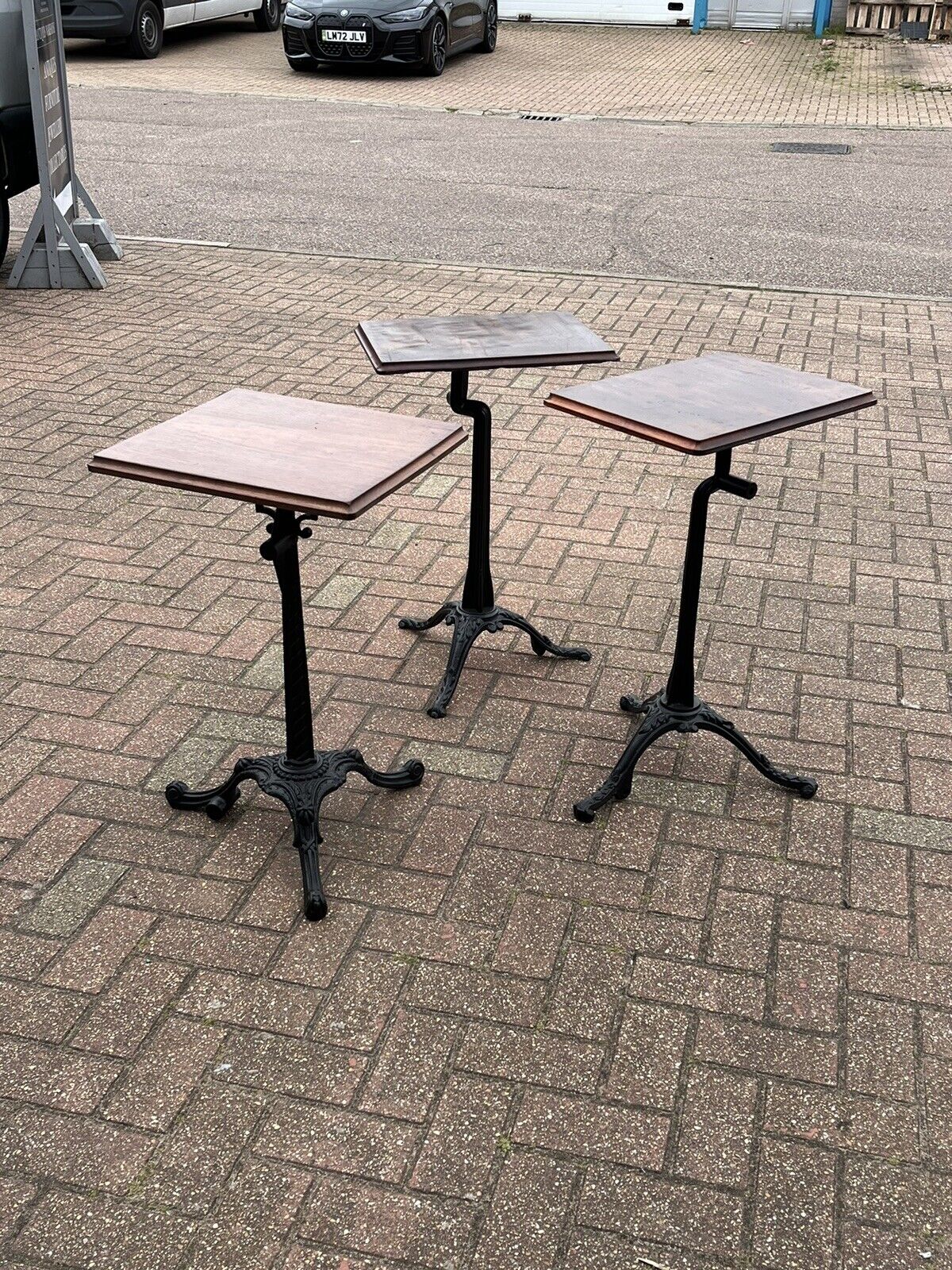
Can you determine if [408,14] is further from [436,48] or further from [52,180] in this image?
[52,180]

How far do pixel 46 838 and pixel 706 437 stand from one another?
1994 mm

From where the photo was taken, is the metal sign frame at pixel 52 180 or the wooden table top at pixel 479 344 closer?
the wooden table top at pixel 479 344

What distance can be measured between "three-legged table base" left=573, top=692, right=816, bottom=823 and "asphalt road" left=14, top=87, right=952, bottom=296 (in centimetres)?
579

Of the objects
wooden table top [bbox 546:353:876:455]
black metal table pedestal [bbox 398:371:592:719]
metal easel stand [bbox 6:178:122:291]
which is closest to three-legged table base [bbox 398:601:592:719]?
black metal table pedestal [bbox 398:371:592:719]

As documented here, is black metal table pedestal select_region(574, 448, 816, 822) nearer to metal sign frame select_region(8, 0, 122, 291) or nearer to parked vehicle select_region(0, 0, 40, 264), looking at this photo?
metal sign frame select_region(8, 0, 122, 291)

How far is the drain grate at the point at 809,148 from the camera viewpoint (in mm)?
13125

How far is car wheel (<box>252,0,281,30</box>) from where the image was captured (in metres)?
21.6

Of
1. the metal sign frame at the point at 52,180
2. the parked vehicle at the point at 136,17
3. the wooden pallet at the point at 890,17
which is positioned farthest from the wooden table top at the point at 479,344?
the wooden pallet at the point at 890,17

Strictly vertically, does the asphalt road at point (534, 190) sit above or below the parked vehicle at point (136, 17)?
below

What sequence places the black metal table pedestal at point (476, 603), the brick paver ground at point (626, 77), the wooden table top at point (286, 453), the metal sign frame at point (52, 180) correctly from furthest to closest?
1. the brick paver ground at point (626, 77)
2. the metal sign frame at point (52, 180)
3. the black metal table pedestal at point (476, 603)
4. the wooden table top at point (286, 453)

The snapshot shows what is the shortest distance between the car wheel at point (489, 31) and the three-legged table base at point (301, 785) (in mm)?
17951

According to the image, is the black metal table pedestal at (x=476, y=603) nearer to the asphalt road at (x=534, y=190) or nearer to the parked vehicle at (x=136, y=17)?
the asphalt road at (x=534, y=190)

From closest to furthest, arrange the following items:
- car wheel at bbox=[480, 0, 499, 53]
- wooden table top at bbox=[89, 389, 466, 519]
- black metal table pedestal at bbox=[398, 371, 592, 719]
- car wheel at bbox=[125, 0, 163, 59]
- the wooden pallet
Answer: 1. wooden table top at bbox=[89, 389, 466, 519]
2. black metal table pedestal at bbox=[398, 371, 592, 719]
3. car wheel at bbox=[125, 0, 163, 59]
4. car wheel at bbox=[480, 0, 499, 53]
5. the wooden pallet

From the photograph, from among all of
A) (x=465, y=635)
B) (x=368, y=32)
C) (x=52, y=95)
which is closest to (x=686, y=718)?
(x=465, y=635)
